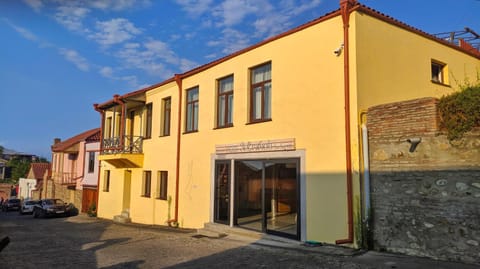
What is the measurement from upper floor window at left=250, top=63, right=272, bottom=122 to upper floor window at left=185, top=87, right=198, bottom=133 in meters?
3.42

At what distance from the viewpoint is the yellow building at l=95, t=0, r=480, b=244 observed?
872 centimetres

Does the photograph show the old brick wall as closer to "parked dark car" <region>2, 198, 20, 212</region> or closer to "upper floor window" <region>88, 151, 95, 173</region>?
"upper floor window" <region>88, 151, 95, 173</region>

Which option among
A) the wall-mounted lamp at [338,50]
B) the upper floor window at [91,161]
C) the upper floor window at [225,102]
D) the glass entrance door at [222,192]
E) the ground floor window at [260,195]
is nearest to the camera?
the wall-mounted lamp at [338,50]

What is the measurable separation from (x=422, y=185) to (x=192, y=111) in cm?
951

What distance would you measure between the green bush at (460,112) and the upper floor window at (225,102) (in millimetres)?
6822

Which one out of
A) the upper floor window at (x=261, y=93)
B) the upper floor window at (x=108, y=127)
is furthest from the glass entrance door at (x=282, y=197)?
the upper floor window at (x=108, y=127)

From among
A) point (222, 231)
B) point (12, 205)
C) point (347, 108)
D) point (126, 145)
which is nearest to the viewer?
point (347, 108)

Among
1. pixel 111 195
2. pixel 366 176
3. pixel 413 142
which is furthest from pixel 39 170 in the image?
pixel 413 142

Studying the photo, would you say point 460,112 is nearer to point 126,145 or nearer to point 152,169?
point 152,169

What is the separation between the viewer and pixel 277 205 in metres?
10.5

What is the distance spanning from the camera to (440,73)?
37.1 feet

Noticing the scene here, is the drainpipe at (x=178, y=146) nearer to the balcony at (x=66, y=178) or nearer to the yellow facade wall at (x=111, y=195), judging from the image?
the yellow facade wall at (x=111, y=195)

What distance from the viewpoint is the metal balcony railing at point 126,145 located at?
17.8 metres

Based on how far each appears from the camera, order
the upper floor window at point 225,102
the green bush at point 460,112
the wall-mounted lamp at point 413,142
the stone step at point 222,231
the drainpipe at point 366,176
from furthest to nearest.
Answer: the upper floor window at point 225,102 < the stone step at point 222,231 < the drainpipe at point 366,176 < the wall-mounted lamp at point 413,142 < the green bush at point 460,112
